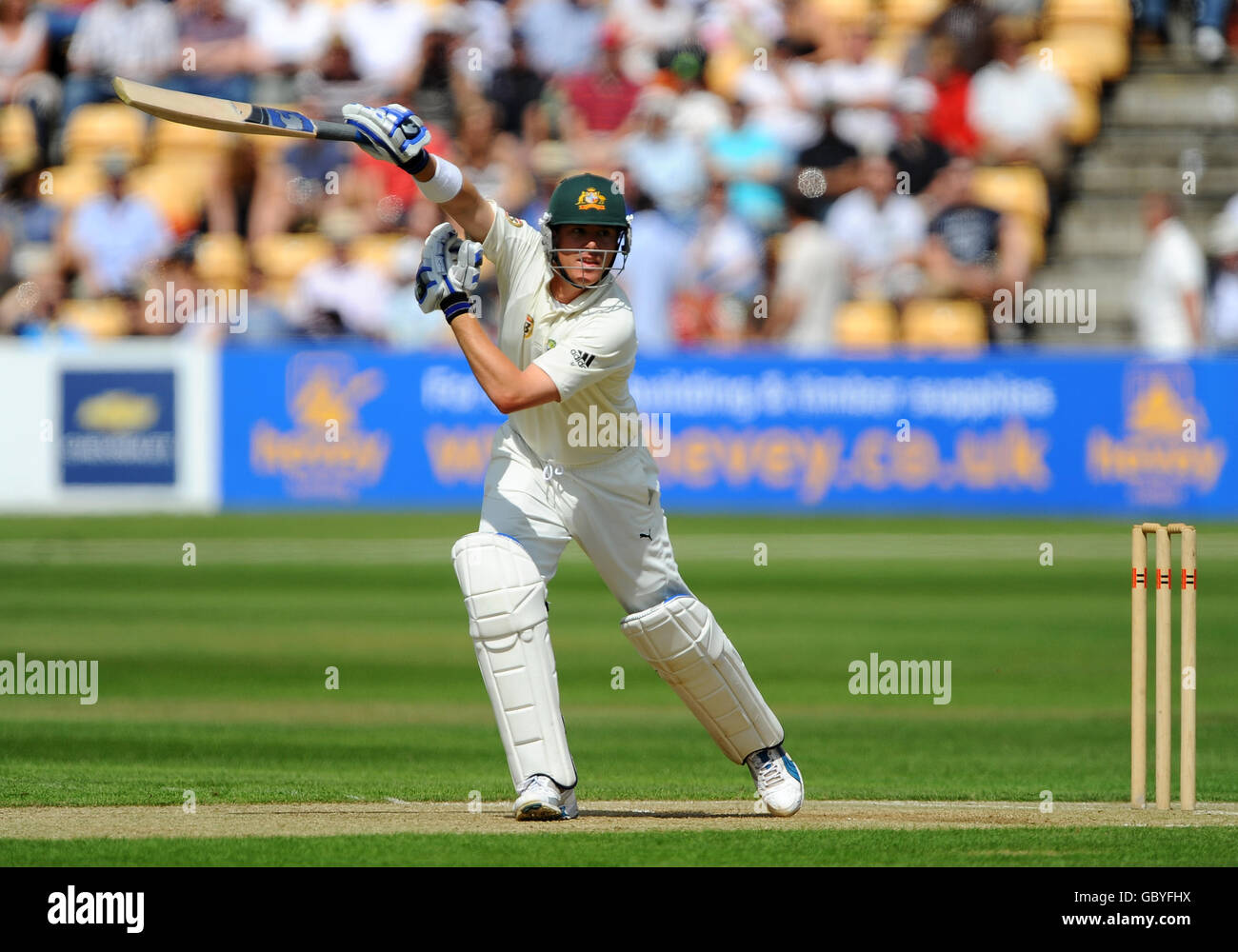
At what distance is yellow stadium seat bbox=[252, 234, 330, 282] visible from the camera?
18.8 metres

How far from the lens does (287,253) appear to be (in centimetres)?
1889

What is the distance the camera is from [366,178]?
1905 cm

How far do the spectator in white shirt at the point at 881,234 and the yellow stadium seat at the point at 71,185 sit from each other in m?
6.89

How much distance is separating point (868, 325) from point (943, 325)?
2.23 feet

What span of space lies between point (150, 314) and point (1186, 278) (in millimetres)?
8910

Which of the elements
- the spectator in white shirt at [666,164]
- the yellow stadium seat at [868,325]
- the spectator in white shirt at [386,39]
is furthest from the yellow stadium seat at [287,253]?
the yellow stadium seat at [868,325]

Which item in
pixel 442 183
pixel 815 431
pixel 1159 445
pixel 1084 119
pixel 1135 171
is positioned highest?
pixel 1084 119

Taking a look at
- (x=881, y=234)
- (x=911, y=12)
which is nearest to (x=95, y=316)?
(x=881, y=234)

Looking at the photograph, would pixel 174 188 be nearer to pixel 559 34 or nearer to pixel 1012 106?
pixel 559 34

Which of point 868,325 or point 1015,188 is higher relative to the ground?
point 1015,188

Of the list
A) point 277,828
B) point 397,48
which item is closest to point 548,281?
point 277,828

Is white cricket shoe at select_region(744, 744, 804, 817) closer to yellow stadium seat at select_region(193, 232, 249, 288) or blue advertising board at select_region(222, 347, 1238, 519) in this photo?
blue advertising board at select_region(222, 347, 1238, 519)

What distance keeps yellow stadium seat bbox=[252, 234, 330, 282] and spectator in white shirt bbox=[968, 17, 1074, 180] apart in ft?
20.1

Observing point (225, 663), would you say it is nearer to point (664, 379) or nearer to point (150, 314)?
point (664, 379)
